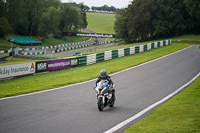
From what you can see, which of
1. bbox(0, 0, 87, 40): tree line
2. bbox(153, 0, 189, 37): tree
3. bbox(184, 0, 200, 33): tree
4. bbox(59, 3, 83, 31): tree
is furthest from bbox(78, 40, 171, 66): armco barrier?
bbox(59, 3, 83, 31): tree

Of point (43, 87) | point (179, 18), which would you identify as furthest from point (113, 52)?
point (179, 18)

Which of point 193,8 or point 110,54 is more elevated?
point 193,8

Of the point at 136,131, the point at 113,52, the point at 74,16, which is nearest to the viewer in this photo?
the point at 136,131

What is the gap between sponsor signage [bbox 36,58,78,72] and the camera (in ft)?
85.1

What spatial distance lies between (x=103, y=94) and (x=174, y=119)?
3266mm

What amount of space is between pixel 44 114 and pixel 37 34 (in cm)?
8681

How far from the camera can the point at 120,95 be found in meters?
15.7

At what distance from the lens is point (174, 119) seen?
9.99 meters

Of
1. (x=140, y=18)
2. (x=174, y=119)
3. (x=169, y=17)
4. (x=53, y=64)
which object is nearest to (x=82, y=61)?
(x=53, y=64)

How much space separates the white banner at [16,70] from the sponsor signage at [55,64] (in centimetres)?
97

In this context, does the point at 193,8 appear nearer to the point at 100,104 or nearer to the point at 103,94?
the point at 103,94

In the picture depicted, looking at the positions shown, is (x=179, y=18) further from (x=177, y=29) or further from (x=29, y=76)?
(x=29, y=76)

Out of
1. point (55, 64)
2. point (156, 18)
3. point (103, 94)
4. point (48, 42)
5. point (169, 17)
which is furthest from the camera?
point (48, 42)

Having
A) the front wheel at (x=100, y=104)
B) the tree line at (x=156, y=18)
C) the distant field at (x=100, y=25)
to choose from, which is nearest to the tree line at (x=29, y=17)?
the tree line at (x=156, y=18)
